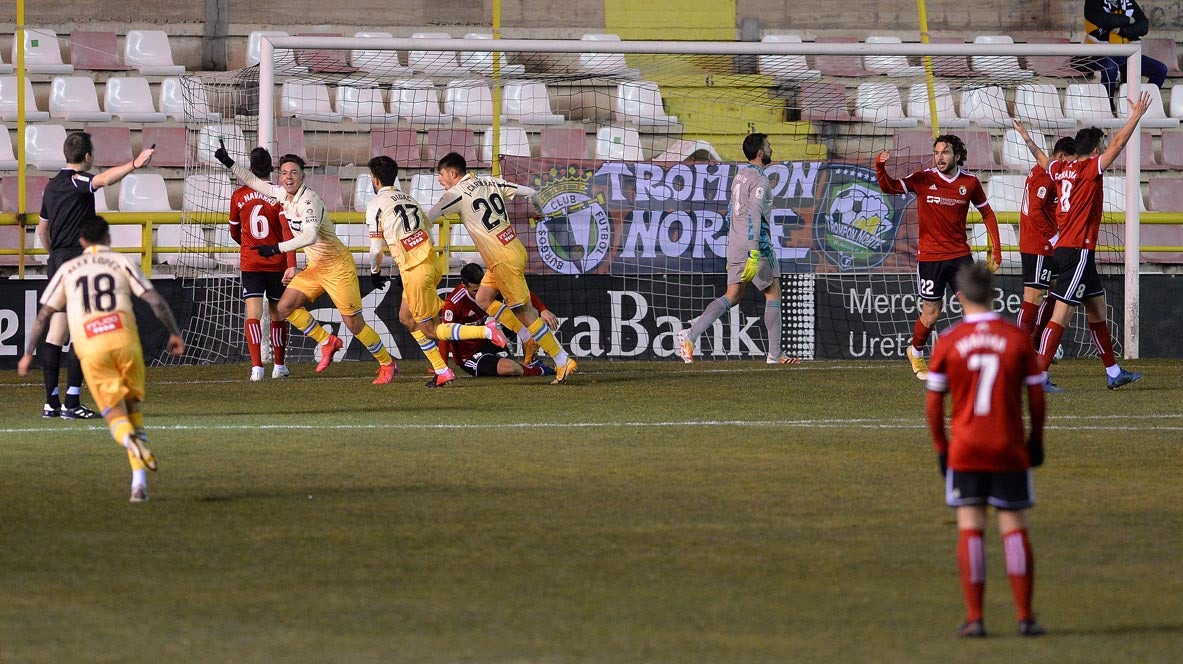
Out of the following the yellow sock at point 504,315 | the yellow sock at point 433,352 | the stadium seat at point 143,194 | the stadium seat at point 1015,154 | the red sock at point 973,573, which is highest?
the stadium seat at point 1015,154

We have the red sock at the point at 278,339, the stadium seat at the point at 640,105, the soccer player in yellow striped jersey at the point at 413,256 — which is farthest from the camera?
the stadium seat at the point at 640,105

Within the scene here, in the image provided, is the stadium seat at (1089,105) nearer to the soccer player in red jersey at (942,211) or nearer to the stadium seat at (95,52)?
the soccer player in red jersey at (942,211)

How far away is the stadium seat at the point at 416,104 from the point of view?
65.7 feet

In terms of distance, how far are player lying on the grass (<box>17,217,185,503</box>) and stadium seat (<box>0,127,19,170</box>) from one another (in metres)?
12.0

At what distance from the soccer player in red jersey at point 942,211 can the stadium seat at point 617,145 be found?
266 inches

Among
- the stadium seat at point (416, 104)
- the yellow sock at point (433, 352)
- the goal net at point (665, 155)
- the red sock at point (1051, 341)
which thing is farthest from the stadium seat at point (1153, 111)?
the yellow sock at point (433, 352)

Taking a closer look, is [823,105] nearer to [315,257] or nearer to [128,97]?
[315,257]

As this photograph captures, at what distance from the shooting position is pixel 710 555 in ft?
21.0

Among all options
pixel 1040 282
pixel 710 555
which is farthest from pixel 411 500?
pixel 1040 282

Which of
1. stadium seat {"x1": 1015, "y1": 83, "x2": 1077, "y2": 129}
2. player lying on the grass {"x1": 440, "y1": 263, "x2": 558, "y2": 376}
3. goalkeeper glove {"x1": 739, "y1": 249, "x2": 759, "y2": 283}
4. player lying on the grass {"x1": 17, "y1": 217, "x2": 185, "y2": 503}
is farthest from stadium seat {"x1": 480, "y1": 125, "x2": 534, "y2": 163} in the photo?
player lying on the grass {"x1": 17, "y1": 217, "x2": 185, "y2": 503}

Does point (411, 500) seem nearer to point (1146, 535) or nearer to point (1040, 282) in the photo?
point (1146, 535)

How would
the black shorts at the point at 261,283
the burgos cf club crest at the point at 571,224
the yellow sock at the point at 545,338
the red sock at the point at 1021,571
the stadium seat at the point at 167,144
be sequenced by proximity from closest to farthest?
the red sock at the point at 1021,571 → the yellow sock at the point at 545,338 → the black shorts at the point at 261,283 → the burgos cf club crest at the point at 571,224 → the stadium seat at the point at 167,144

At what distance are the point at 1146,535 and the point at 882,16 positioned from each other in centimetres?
1642

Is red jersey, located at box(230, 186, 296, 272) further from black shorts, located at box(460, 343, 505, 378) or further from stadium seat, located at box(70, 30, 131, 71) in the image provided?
stadium seat, located at box(70, 30, 131, 71)
